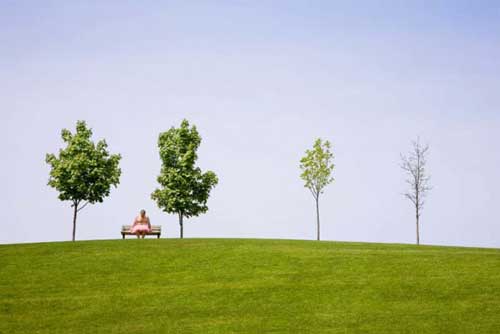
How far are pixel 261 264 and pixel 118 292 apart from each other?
7.75 meters

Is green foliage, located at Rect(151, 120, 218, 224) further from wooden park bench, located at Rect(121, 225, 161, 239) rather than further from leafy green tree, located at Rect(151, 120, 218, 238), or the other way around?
wooden park bench, located at Rect(121, 225, 161, 239)

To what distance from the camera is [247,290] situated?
28.0 meters

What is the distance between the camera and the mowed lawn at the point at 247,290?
78.6ft

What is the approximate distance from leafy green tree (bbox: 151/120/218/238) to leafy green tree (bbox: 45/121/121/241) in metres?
4.97

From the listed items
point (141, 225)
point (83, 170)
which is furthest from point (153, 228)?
point (83, 170)

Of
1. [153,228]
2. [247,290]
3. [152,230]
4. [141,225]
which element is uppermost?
[141,225]

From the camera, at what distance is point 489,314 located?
81.1 feet

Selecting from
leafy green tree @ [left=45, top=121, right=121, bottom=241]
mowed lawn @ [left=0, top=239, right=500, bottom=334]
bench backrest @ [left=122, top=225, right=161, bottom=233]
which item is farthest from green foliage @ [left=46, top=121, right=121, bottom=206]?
mowed lawn @ [left=0, top=239, right=500, bottom=334]

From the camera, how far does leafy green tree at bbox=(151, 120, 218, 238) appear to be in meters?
60.2

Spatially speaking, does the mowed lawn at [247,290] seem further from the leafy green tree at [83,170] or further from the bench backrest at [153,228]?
Result: the leafy green tree at [83,170]

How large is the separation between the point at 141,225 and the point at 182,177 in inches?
543

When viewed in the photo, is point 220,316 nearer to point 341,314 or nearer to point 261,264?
point 341,314

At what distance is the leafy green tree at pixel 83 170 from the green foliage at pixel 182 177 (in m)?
4.95

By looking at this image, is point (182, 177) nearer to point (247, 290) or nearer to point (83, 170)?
point (83, 170)
